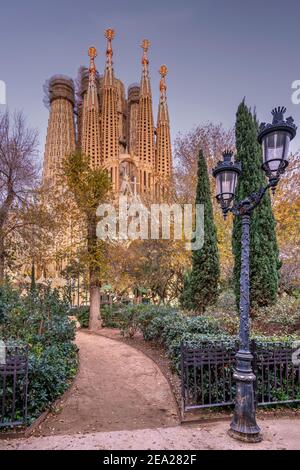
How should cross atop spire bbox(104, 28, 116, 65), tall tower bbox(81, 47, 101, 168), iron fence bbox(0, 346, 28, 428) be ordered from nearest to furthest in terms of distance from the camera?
iron fence bbox(0, 346, 28, 428) → tall tower bbox(81, 47, 101, 168) → cross atop spire bbox(104, 28, 116, 65)

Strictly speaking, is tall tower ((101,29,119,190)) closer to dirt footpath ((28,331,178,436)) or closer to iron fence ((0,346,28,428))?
dirt footpath ((28,331,178,436))

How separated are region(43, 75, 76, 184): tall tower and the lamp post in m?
30.7

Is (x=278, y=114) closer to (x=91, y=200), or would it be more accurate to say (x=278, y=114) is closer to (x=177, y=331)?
(x=177, y=331)

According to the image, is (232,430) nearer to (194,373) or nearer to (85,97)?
(194,373)

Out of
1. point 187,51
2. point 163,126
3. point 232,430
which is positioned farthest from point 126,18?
point 163,126

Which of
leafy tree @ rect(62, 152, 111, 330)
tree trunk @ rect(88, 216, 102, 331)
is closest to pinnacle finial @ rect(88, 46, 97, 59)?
leafy tree @ rect(62, 152, 111, 330)

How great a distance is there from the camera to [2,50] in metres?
12.1

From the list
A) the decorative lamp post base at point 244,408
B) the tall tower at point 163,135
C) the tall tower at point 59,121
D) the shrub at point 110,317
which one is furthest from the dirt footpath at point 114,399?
the tall tower at point 59,121

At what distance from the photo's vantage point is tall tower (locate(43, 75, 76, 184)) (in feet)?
113

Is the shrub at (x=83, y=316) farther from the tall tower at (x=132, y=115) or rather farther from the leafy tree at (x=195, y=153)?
the tall tower at (x=132, y=115)

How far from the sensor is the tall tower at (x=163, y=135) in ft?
114

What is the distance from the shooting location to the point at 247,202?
454cm

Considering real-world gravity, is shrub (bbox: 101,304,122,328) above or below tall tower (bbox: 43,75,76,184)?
below

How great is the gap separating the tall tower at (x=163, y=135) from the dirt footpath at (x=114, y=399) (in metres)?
28.1
